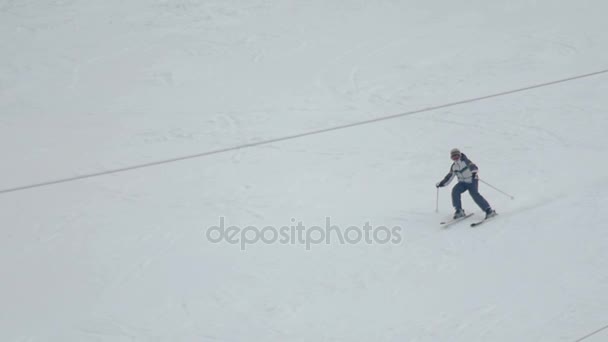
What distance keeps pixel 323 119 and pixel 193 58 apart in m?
3.84

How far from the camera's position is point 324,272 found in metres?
11.0

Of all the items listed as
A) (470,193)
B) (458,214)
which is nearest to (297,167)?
(458,214)

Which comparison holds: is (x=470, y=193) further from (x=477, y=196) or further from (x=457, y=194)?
(x=457, y=194)

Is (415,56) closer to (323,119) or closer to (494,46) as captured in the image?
(494,46)

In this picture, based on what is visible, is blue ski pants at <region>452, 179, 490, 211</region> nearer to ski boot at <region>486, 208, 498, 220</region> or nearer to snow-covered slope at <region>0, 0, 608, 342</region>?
ski boot at <region>486, 208, 498, 220</region>

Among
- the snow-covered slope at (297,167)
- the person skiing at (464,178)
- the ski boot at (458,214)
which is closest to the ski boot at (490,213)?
the person skiing at (464,178)

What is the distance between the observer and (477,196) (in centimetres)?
1162

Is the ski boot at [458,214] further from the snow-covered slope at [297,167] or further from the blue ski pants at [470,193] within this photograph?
the snow-covered slope at [297,167]

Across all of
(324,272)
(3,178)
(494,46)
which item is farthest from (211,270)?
(494,46)

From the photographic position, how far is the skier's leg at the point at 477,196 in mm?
11555

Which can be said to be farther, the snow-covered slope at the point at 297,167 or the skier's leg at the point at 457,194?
the skier's leg at the point at 457,194

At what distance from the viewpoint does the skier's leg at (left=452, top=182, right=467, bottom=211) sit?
1170 cm

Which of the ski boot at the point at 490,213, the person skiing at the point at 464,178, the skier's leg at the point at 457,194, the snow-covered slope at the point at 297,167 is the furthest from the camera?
the ski boot at the point at 490,213

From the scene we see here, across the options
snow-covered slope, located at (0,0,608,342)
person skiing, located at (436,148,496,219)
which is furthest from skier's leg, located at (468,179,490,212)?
snow-covered slope, located at (0,0,608,342)
